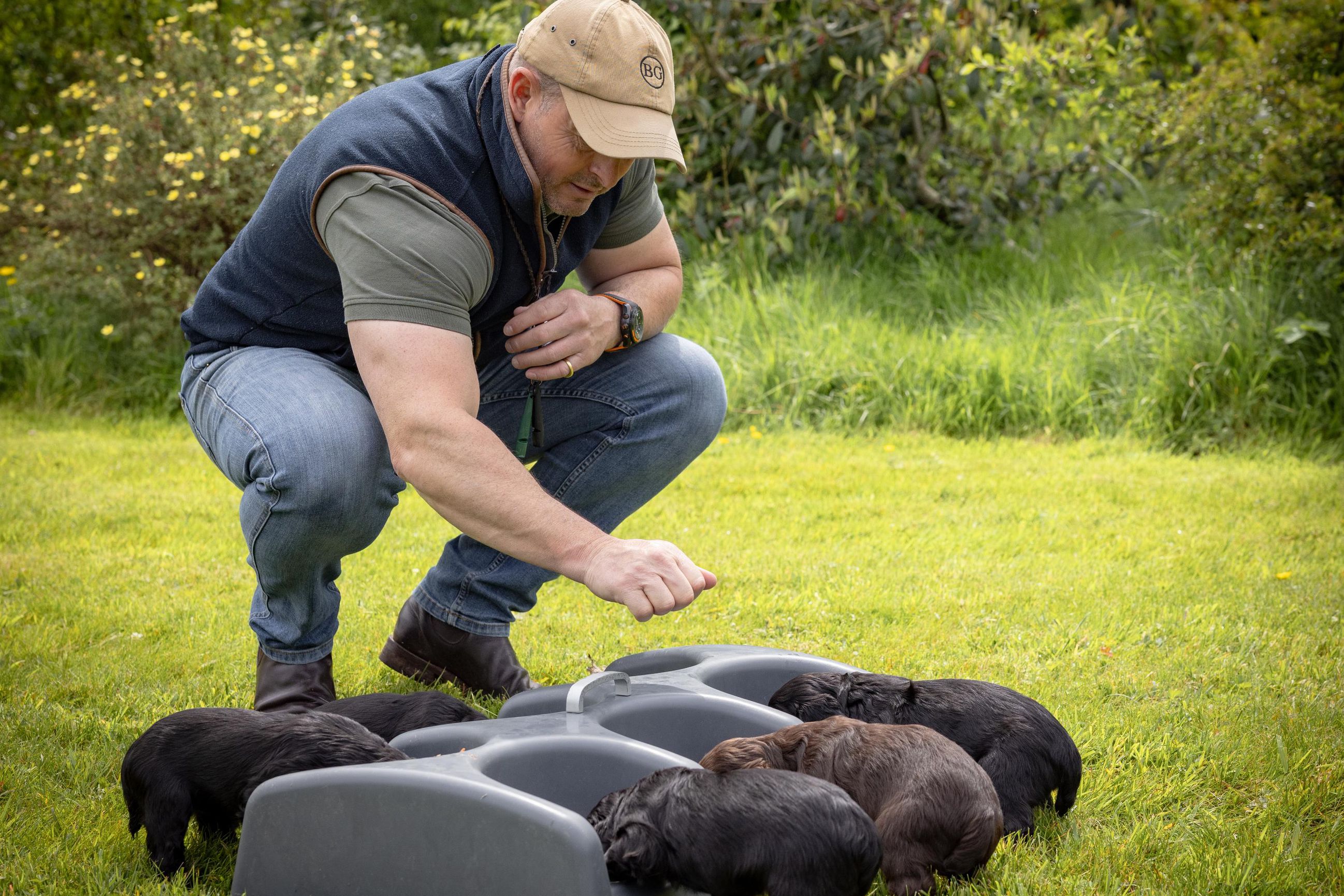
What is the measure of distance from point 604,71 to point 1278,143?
4.58m

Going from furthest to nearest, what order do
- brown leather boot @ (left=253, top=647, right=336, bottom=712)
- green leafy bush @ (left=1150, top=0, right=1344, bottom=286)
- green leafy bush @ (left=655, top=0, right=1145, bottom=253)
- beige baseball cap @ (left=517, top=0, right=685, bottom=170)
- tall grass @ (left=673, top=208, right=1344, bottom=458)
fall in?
green leafy bush @ (left=655, top=0, right=1145, bottom=253) < tall grass @ (left=673, top=208, right=1344, bottom=458) < green leafy bush @ (left=1150, top=0, right=1344, bottom=286) < brown leather boot @ (left=253, top=647, right=336, bottom=712) < beige baseball cap @ (left=517, top=0, right=685, bottom=170)

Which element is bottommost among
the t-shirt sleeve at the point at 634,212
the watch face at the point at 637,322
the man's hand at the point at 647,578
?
the man's hand at the point at 647,578

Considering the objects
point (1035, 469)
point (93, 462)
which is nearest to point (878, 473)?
point (1035, 469)

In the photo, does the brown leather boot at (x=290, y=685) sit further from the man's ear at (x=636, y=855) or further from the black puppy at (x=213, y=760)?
the man's ear at (x=636, y=855)

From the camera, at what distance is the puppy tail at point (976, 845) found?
1.99m

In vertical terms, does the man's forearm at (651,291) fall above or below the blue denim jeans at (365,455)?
above

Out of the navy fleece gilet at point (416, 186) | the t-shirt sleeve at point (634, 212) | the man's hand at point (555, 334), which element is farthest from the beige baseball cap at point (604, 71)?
the t-shirt sleeve at point (634, 212)

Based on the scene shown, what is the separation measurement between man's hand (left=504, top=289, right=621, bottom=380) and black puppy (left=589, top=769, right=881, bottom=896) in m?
1.19

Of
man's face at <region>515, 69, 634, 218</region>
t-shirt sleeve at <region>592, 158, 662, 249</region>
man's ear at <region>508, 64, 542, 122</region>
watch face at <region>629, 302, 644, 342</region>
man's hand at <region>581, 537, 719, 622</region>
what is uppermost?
man's ear at <region>508, 64, 542, 122</region>

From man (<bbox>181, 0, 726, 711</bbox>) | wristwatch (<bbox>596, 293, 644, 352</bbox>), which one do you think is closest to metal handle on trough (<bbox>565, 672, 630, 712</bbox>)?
man (<bbox>181, 0, 726, 711</bbox>)

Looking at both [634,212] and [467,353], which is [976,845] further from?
[634,212]

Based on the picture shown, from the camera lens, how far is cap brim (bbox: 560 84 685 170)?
95.8 inches

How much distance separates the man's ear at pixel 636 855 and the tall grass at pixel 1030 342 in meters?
4.55

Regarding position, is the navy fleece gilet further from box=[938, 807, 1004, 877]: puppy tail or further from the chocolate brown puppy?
box=[938, 807, 1004, 877]: puppy tail
